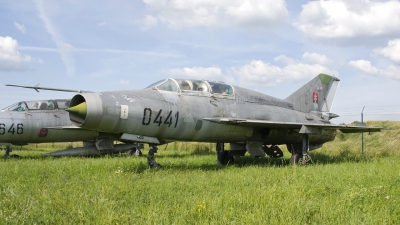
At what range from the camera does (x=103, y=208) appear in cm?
457

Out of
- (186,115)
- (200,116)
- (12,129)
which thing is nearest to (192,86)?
(200,116)

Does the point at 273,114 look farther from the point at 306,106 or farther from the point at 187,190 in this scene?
the point at 187,190

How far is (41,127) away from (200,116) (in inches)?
337

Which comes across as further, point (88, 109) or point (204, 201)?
point (88, 109)

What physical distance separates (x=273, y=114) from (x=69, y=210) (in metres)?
8.33

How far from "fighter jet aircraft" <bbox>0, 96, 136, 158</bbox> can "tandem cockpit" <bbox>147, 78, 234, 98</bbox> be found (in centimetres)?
711

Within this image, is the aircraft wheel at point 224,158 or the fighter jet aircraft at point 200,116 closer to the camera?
the fighter jet aircraft at point 200,116

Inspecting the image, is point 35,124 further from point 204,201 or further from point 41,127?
point 204,201

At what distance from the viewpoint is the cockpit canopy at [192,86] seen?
9.59 m

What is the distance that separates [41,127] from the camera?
15000 mm

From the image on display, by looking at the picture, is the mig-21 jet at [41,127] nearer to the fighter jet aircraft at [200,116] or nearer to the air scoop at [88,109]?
the fighter jet aircraft at [200,116]

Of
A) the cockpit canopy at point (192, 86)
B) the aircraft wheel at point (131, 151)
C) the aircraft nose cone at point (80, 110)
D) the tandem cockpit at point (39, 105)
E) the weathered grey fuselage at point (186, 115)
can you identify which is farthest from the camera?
the aircraft wheel at point (131, 151)

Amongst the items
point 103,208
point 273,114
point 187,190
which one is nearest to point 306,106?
point 273,114

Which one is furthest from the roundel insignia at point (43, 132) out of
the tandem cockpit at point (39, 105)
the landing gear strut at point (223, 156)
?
the landing gear strut at point (223, 156)
